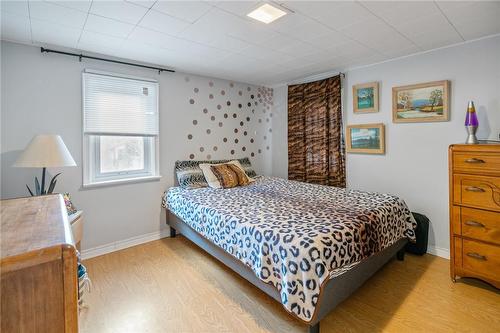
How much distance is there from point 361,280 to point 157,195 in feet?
8.34

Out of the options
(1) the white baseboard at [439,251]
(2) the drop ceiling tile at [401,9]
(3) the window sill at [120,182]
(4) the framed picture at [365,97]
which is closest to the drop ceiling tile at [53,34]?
(3) the window sill at [120,182]

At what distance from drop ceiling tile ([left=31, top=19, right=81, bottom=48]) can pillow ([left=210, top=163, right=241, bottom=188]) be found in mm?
1995

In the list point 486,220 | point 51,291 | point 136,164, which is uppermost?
point 136,164

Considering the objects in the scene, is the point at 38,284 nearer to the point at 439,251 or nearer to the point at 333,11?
the point at 333,11

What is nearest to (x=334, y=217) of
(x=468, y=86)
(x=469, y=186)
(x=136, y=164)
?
(x=469, y=186)

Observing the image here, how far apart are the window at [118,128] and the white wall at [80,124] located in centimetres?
9

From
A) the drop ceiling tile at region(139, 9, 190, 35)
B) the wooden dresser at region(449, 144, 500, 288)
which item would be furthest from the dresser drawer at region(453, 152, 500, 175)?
the drop ceiling tile at region(139, 9, 190, 35)

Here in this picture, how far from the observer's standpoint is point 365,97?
3.28 metres

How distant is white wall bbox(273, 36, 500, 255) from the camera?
8.07 ft

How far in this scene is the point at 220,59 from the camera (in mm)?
2963

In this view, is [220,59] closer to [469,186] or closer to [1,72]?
Answer: [1,72]

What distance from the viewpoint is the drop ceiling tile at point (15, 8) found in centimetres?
176

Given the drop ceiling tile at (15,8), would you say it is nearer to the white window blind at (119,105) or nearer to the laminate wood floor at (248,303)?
the white window blind at (119,105)

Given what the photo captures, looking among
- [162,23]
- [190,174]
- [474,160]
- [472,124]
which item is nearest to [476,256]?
[474,160]
